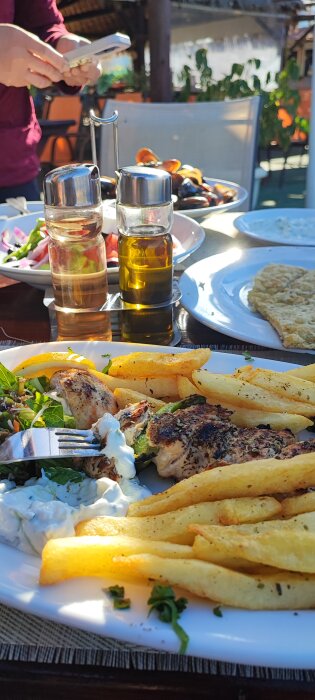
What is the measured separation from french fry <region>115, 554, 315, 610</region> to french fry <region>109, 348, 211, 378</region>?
593mm

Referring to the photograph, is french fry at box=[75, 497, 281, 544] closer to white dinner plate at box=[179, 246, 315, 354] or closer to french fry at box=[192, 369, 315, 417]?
french fry at box=[192, 369, 315, 417]

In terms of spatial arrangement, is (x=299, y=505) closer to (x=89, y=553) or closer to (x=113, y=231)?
(x=89, y=553)

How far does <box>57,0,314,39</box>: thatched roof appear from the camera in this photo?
13.3 metres

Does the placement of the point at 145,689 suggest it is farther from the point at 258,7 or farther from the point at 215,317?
the point at 258,7

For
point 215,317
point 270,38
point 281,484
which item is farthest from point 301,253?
point 270,38

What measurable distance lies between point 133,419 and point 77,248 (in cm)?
69

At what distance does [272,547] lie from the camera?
0.93 metres

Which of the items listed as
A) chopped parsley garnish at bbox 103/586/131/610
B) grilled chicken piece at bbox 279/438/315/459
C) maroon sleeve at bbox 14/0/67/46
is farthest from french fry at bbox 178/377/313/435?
maroon sleeve at bbox 14/0/67/46

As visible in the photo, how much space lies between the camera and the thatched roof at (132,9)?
13.3 meters

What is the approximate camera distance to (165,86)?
25.8 ft

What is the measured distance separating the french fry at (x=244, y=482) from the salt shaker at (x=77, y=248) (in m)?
0.87

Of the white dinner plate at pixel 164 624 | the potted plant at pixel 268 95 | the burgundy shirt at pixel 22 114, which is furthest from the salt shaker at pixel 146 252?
the potted plant at pixel 268 95

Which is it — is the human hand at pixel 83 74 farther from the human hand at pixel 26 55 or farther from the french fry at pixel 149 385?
the french fry at pixel 149 385

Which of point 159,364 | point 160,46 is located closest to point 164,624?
point 159,364
